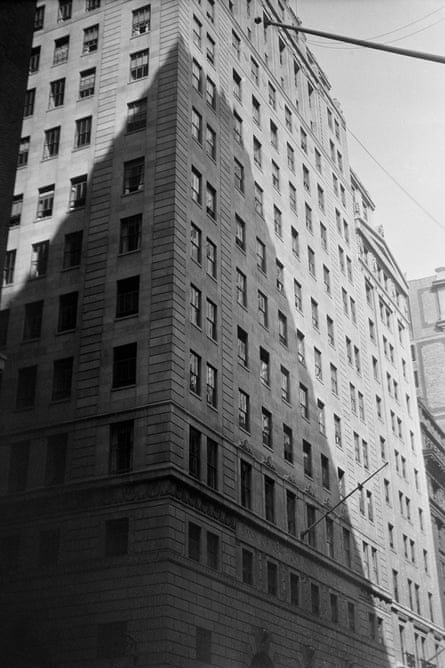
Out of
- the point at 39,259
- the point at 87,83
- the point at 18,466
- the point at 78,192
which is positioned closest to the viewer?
the point at 18,466

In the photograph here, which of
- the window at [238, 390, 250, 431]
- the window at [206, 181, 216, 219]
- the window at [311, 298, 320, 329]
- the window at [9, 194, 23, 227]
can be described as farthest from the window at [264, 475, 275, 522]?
the window at [9, 194, 23, 227]

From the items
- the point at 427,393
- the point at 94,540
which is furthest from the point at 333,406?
the point at 427,393

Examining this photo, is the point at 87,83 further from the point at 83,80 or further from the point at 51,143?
the point at 51,143

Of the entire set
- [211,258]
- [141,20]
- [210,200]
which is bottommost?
[211,258]

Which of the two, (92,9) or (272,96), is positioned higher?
(272,96)

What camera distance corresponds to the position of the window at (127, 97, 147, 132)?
169 ft

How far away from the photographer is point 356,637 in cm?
5812

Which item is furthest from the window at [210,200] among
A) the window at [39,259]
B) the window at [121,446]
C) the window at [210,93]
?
the window at [121,446]

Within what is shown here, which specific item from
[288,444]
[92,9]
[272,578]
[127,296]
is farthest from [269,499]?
[92,9]

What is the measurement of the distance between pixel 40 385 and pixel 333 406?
76.9 feet

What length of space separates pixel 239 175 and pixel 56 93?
39.1 feet

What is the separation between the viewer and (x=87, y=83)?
55.0m

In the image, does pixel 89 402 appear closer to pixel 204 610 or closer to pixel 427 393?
pixel 204 610

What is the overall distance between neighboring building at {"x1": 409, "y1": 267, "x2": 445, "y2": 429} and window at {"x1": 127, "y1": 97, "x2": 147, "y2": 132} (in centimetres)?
6808
